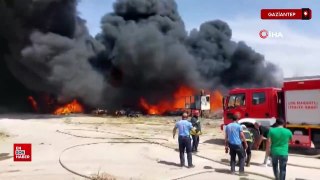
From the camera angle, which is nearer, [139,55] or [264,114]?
[264,114]

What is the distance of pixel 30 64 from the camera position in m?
43.9

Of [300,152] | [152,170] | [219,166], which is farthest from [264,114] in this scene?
[152,170]

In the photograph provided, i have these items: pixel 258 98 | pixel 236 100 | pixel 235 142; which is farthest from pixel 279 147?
pixel 236 100

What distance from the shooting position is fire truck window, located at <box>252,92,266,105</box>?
17875 millimetres

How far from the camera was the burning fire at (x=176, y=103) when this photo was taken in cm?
5457

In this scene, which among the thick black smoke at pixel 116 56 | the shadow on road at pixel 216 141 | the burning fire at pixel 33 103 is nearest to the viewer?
the shadow on road at pixel 216 141

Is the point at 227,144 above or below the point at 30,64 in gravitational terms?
below

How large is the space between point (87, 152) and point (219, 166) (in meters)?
5.53

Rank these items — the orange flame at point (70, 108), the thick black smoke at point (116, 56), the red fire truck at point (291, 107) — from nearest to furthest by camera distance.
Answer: the red fire truck at point (291, 107), the thick black smoke at point (116, 56), the orange flame at point (70, 108)

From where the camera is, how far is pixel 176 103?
55.5 metres

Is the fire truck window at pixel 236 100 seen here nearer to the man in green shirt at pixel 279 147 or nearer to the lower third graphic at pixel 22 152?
the lower third graphic at pixel 22 152

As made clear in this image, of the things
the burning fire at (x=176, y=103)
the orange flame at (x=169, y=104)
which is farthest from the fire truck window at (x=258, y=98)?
the orange flame at (x=169, y=104)

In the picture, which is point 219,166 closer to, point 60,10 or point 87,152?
point 87,152

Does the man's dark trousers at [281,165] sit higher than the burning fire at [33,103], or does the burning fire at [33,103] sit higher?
the burning fire at [33,103]
